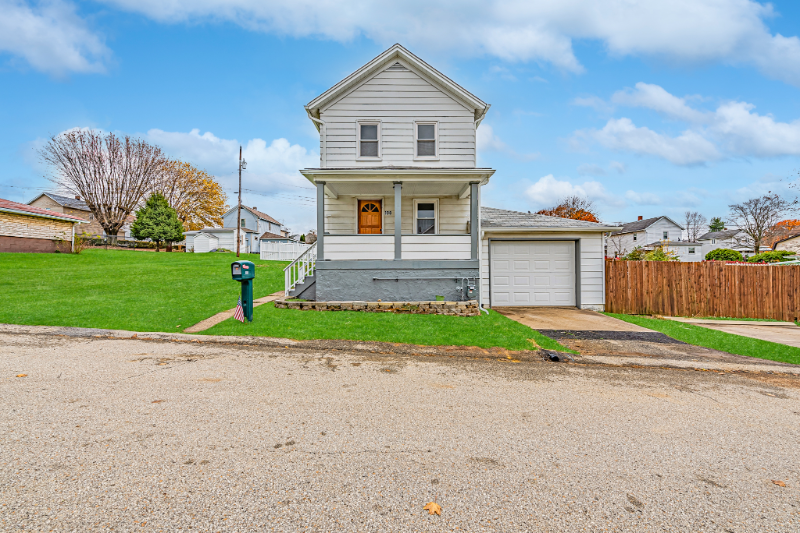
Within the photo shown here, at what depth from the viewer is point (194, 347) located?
6012 mm

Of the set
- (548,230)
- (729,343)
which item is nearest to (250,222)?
(548,230)

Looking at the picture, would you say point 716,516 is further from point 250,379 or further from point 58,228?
point 58,228

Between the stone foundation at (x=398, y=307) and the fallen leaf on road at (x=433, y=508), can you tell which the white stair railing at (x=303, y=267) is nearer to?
the stone foundation at (x=398, y=307)

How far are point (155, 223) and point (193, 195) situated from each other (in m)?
11.2

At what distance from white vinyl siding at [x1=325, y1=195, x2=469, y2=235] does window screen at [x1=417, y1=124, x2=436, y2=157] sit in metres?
1.63

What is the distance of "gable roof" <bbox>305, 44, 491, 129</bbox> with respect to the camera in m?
12.0

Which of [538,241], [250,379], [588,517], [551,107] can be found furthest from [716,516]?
[551,107]

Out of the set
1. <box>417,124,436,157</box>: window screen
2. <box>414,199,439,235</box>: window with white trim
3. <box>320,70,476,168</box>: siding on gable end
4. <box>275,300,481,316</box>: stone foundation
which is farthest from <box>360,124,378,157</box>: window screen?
<box>275,300,481,316</box>: stone foundation

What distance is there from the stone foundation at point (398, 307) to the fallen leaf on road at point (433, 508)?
745 cm

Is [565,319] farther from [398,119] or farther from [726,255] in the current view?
[726,255]

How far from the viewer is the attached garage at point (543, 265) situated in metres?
11.9

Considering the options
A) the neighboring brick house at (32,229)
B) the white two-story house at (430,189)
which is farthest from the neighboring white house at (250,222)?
the white two-story house at (430,189)

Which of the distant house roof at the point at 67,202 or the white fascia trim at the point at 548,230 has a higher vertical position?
the distant house roof at the point at 67,202

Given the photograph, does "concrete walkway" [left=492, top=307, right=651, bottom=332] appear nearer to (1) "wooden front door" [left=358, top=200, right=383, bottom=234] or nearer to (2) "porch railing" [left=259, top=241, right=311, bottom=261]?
(1) "wooden front door" [left=358, top=200, right=383, bottom=234]
